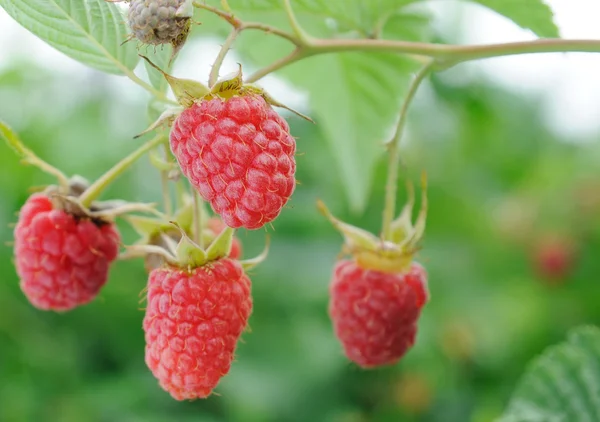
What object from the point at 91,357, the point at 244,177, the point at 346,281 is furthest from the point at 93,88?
the point at 244,177

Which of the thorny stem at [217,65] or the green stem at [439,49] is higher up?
the green stem at [439,49]

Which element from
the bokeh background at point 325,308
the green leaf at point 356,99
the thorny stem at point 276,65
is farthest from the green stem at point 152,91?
the bokeh background at point 325,308

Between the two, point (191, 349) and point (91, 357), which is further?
point (91, 357)

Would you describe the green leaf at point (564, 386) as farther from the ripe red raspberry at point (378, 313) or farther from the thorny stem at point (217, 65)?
the thorny stem at point (217, 65)

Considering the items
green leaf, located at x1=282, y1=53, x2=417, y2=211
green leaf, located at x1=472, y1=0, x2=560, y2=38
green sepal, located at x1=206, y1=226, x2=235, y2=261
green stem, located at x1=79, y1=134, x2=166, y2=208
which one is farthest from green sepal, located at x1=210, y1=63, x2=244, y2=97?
green leaf, located at x1=282, y1=53, x2=417, y2=211

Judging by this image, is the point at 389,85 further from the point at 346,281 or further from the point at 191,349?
the point at 191,349

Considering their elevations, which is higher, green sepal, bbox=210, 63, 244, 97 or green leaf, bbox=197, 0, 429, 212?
green sepal, bbox=210, 63, 244, 97

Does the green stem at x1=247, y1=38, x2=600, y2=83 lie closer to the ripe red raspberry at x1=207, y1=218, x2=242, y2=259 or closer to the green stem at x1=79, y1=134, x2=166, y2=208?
the green stem at x1=79, y1=134, x2=166, y2=208
